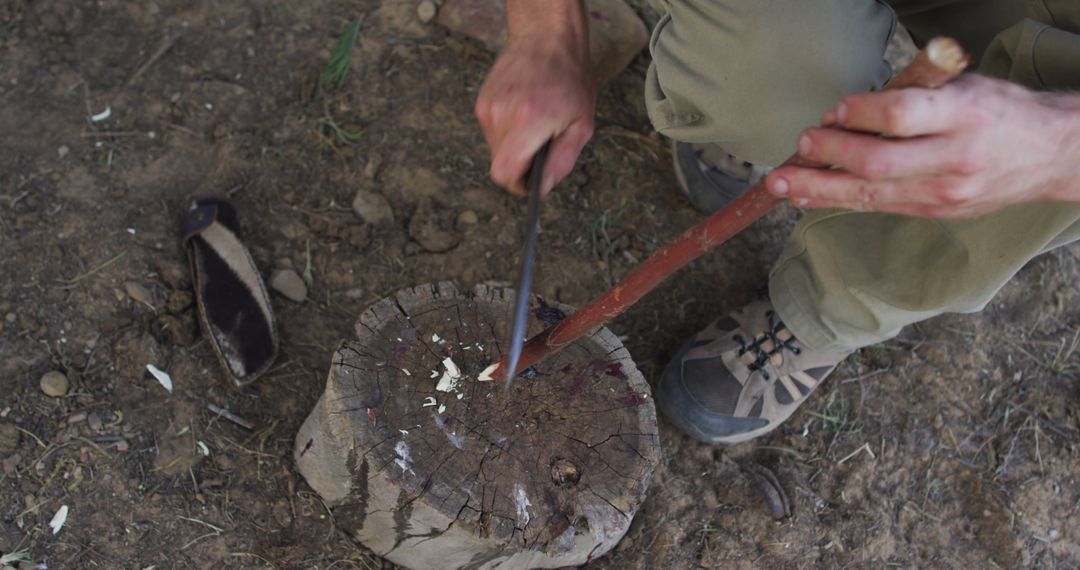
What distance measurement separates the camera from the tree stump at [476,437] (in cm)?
169

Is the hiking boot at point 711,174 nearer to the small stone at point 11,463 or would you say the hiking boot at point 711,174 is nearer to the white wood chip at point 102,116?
the white wood chip at point 102,116

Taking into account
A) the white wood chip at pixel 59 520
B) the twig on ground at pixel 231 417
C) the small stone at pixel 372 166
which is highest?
the small stone at pixel 372 166

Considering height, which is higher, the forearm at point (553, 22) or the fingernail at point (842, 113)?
the fingernail at point (842, 113)

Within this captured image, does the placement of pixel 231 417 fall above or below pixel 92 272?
below

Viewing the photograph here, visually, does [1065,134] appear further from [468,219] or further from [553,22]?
[468,219]

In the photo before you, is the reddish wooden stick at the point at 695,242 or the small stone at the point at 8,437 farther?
the small stone at the point at 8,437

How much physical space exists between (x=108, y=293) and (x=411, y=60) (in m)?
1.19

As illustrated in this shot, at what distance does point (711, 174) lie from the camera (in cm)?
269

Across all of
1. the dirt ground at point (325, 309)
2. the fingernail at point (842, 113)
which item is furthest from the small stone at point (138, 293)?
the fingernail at point (842, 113)

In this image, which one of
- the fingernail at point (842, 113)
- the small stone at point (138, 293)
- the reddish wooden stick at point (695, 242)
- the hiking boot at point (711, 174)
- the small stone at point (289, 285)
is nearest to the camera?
the reddish wooden stick at point (695, 242)

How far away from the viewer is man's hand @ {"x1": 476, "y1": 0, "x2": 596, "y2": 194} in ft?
5.22

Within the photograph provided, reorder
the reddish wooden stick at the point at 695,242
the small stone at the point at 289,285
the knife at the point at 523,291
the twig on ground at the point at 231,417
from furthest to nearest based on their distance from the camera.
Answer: the small stone at the point at 289,285, the twig on ground at the point at 231,417, the knife at the point at 523,291, the reddish wooden stick at the point at 695,242

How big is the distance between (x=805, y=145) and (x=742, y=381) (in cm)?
123

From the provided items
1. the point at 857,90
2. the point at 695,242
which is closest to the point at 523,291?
the point at 695,242
